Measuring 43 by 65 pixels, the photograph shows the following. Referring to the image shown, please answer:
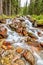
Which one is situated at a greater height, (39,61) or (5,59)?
(5,59)

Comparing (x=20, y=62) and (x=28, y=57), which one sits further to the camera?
(x=28, y=57)

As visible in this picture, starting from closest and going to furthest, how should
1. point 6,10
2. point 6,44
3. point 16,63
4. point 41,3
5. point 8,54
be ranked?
point 16,63
point 8,54
point 6,44
point 6,10
point 41,3

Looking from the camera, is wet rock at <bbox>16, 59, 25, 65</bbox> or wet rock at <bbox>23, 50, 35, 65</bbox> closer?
wet rock at <bbox>16, 59, 25, 65</bbox>

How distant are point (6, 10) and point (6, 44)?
2295 cm

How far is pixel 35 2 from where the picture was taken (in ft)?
116

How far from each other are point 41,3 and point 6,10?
7.49 meters

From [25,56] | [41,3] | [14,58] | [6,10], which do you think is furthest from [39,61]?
[41,3]

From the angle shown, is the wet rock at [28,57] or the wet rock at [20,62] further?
the wet rock at [28,57]

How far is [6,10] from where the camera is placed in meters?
31.2

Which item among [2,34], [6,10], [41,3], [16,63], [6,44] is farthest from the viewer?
[41,3]

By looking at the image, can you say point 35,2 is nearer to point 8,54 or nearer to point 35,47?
point 35,47

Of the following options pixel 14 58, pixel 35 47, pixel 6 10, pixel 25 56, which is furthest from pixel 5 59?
pixel 6 10

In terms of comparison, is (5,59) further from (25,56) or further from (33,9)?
(33,9)

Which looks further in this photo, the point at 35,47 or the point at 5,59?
the point at 35,47
